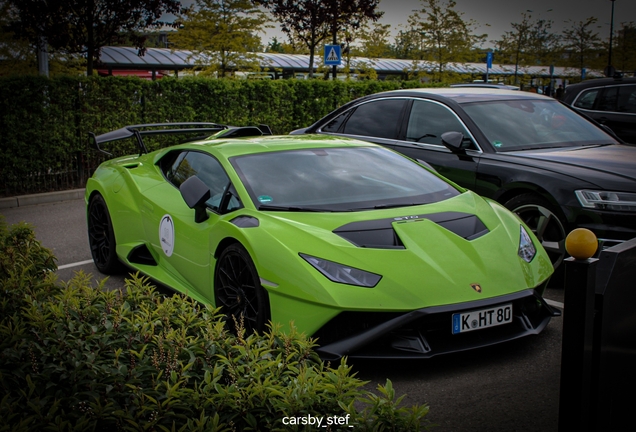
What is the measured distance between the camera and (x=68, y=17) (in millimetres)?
15930

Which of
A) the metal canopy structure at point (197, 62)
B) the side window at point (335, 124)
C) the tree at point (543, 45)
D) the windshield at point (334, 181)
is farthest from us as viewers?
the tree at point (543, 45)

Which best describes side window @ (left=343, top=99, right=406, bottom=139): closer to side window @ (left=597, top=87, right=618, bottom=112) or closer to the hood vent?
the hood vent

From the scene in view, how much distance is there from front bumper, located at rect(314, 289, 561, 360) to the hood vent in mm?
517

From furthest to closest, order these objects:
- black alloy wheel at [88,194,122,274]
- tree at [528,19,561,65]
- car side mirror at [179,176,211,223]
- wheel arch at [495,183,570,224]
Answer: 1. tree at [528,19,561,65]
2. black alloy wheel at [88,194,122,274]
3. wheel arch at [495,183,570,224]
4. car side mirror at [179,176,211,223]

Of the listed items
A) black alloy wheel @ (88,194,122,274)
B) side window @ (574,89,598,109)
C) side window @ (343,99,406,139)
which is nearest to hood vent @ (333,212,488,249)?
black alloy wheel @ (88,194,122,274)

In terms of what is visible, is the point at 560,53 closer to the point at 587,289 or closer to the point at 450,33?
the point at 450,33

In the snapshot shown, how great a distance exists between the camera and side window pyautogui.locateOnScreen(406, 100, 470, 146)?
299 inches

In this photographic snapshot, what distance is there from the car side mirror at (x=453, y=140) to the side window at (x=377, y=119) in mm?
1121

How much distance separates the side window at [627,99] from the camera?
464 inches

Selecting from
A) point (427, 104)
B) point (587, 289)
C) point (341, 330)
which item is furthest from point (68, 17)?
point (587, 289)

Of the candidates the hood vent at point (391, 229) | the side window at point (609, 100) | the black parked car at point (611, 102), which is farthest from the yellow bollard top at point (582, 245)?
the side window at point (609, 100)

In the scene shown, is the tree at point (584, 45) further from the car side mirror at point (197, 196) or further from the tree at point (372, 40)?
the car side mirror at point (197, 196)

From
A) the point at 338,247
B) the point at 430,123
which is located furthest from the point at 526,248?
the point at 430,123
